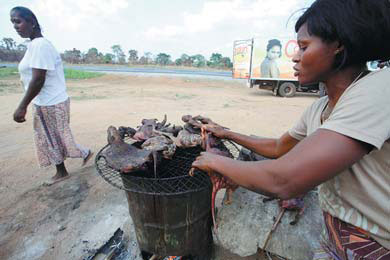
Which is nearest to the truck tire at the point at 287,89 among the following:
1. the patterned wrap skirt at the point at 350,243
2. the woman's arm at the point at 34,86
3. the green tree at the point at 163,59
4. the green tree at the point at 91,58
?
the woman's arm at the point at 34,86

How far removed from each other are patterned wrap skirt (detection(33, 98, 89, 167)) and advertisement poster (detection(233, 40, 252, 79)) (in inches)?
449

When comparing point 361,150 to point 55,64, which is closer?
point 361,150

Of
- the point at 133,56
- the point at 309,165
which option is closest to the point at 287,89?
the point at 309,165

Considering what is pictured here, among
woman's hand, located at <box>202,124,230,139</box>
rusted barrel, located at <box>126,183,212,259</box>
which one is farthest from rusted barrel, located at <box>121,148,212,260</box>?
woman's hand, located at <box>202,124,230,139</box>

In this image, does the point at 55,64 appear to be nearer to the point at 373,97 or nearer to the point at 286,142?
the point at 286,142

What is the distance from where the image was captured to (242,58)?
13.2 meters

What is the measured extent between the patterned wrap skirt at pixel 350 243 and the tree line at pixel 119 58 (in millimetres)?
38748

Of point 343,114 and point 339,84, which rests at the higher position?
point 339,84

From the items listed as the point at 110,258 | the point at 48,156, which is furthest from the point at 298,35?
the point at 48,156

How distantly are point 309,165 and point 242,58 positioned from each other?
13.3 meters

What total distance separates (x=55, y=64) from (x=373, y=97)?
140 inches

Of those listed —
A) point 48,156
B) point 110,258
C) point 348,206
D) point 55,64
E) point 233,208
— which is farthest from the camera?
point 48,156

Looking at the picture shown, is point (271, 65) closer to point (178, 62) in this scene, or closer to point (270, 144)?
point (270, 144)

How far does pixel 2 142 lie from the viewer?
5023 mm
